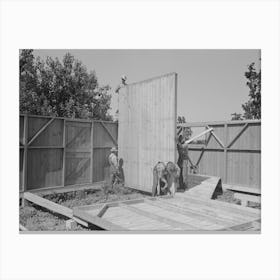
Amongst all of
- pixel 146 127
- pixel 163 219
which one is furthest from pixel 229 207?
pixel 146 127

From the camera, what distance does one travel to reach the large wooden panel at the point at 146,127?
5949 millimetres

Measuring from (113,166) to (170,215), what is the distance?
2494 millimetres

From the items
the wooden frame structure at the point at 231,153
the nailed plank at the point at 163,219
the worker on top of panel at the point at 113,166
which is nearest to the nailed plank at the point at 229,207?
the nailed plank at the point at 163,219

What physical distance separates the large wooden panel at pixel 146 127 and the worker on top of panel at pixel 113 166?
0.50ft

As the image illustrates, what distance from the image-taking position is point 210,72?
488 centimetres

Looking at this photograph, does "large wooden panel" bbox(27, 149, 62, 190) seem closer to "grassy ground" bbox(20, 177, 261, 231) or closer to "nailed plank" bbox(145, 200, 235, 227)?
"grassy ground" bbox(20, 177, 261, 231)

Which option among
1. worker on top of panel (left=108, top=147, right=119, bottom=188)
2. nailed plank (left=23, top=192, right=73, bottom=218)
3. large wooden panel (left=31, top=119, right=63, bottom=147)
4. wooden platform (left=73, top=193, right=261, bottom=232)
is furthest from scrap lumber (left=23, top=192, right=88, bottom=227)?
worker on top of panel (left=108, top=147, right=119, bottom=188)

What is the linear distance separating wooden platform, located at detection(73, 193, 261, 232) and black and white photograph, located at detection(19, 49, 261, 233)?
2cm

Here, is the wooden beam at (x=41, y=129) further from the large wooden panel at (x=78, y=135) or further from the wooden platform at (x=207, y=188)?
the wooden platform at (x=207, y=188)

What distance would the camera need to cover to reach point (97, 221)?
4.34 metres
